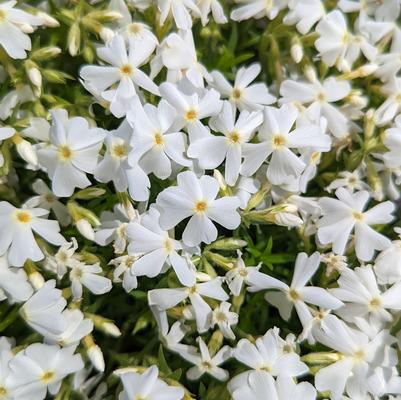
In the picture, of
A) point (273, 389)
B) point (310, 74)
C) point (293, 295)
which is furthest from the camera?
point (310, 74)

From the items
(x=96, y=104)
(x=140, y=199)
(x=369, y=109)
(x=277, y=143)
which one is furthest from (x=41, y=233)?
(x=369, y=109)

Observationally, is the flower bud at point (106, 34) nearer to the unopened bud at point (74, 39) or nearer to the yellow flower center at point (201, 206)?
the unopened bud at point (74, 39)

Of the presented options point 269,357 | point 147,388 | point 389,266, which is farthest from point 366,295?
point 147,388

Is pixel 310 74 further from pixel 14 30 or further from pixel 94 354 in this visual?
pixel 94 354

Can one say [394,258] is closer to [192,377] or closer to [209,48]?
[192,377]

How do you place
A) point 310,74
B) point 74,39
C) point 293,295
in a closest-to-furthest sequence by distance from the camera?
point 293,295
point 74,39
point 310,74

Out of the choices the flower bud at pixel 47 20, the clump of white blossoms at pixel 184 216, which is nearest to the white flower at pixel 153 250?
the clump of white blossoms at pixel 184 216
